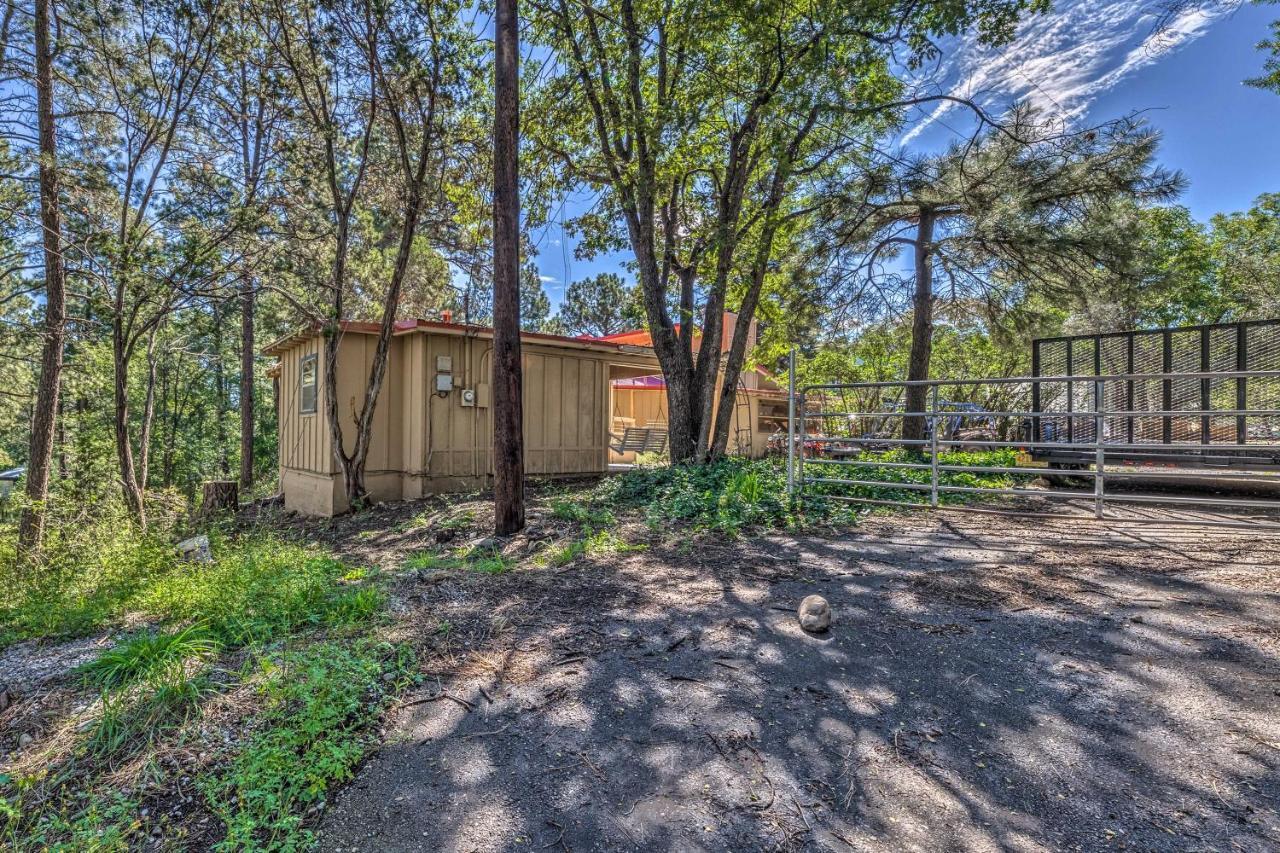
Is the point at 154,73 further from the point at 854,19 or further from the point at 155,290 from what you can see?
the point at 854,19

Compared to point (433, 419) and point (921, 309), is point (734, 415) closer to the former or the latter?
point (921, 309)

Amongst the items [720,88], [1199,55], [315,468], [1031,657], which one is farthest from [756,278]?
[315,468]

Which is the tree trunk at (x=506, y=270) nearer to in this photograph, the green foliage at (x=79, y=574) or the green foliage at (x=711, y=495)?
the green foliage at (x=711, y=495)

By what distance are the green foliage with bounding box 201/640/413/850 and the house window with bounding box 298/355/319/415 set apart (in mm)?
7780

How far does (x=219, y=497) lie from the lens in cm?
999

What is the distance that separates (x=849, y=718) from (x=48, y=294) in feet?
31.5

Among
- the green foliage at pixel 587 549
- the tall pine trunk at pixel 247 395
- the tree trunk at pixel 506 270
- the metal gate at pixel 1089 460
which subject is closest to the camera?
the green foliage at pixel 587 549

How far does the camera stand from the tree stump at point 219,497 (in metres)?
9.84

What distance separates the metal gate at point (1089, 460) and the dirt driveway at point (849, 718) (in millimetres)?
1392

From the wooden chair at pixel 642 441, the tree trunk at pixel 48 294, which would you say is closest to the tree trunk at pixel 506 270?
the tree trunk at pixel 48 294

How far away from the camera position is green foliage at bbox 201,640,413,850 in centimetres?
168

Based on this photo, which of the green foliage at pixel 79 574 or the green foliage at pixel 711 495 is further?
the green foliage at pixel 711 495

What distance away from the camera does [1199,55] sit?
629 cm

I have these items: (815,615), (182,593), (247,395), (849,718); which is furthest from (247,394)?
(849,718)
